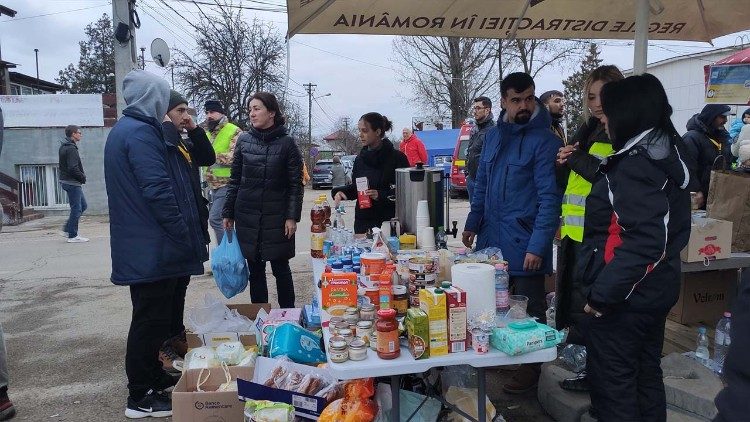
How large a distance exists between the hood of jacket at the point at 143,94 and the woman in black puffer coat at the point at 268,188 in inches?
35.4

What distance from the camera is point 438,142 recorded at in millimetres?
19703

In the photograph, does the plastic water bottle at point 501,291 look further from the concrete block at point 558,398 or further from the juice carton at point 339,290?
the concrete block at point 558,398

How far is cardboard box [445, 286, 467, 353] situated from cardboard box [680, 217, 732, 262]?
2181 millimetres

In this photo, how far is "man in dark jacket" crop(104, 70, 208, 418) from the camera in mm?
3162

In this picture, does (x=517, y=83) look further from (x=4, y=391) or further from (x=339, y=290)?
(x=4, y=391)

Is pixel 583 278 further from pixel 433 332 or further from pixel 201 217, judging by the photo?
pixel 201 217

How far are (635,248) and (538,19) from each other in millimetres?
2424

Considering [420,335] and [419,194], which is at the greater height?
[419,194]

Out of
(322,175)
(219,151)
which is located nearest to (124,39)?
(219,151)

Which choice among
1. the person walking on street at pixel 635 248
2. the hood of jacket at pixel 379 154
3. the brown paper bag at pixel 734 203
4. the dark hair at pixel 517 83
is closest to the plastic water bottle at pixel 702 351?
the brown paper bag at pixel 734 203

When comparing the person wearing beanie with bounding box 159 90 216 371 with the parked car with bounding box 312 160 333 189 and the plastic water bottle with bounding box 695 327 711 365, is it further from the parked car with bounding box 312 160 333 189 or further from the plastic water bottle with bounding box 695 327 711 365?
the parked car with bounding box 312 160 333 189

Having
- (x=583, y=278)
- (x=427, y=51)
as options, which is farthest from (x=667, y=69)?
(x=583, y=278)

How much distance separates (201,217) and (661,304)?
2.90 m

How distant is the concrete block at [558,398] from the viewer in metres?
3.02
